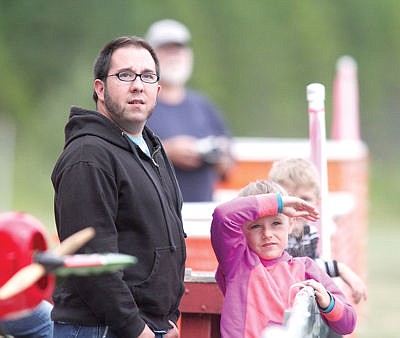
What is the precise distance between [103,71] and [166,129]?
469cm

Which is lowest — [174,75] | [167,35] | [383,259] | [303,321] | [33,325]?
[383,259]

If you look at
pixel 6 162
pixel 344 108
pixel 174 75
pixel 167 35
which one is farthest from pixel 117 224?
pixel 6 162

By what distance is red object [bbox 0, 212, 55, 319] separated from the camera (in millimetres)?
2855

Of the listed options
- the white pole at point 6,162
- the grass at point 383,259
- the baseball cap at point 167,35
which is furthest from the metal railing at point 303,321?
the white pole at point 6,162

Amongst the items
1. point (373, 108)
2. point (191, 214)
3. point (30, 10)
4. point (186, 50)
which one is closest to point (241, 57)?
point (373, 108)

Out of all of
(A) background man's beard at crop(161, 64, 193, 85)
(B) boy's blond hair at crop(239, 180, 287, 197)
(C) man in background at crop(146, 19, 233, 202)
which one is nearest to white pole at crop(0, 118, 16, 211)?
(A) background man's beard at crop(161, 64, 193, 85)

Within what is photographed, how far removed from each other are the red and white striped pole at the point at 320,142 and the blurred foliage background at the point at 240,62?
16003 millimetres

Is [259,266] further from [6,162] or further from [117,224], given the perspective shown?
[6,162]

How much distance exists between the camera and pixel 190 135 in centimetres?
888

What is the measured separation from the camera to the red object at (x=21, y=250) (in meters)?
2.86

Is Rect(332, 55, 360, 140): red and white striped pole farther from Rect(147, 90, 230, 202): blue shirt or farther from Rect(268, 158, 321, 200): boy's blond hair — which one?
Rect(268, 158, 321, 200): boy's blond hair

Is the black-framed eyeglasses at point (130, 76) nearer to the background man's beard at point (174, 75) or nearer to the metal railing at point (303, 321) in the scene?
the metal railing at point (303, 321)

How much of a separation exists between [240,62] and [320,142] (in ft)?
58.2

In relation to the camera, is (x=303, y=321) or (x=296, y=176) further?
(x=296, y=176)
